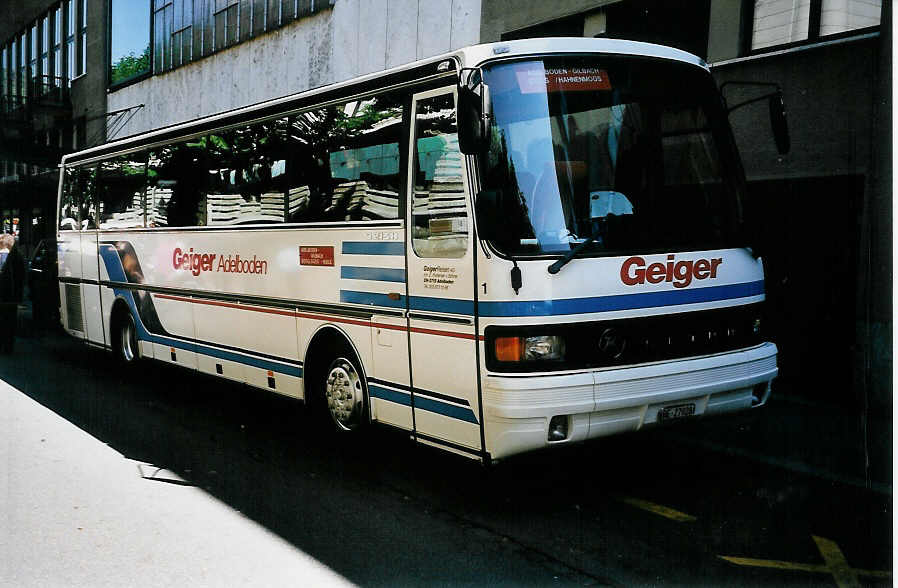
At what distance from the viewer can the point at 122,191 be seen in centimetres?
1127

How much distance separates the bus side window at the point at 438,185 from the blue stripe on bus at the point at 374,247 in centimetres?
22

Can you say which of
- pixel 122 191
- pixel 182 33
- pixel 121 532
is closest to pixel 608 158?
pixel 121 532

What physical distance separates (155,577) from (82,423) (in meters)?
4.27

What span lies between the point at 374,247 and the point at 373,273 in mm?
189

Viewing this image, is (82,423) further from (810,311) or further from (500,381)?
(810,311)

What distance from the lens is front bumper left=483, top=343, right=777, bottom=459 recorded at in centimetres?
530

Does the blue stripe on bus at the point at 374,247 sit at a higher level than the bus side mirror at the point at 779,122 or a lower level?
lower

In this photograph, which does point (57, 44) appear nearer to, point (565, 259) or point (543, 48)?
point (543, 48)

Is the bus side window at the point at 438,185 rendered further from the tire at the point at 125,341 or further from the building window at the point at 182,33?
the building window at the point at 182,33

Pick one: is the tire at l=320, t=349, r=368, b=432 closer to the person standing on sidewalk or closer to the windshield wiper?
the windshield wiper

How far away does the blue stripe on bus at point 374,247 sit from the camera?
632 cm

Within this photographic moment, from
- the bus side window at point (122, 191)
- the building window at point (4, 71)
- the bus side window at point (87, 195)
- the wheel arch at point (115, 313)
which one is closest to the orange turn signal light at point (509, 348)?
the bus side window at point (122, 191)

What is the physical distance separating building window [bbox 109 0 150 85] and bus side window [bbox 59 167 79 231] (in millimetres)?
15205

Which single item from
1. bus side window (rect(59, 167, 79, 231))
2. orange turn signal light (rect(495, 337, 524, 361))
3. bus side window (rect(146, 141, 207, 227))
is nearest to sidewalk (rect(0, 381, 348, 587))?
orange turn signal light (rect(495, 337, 524, 361))
